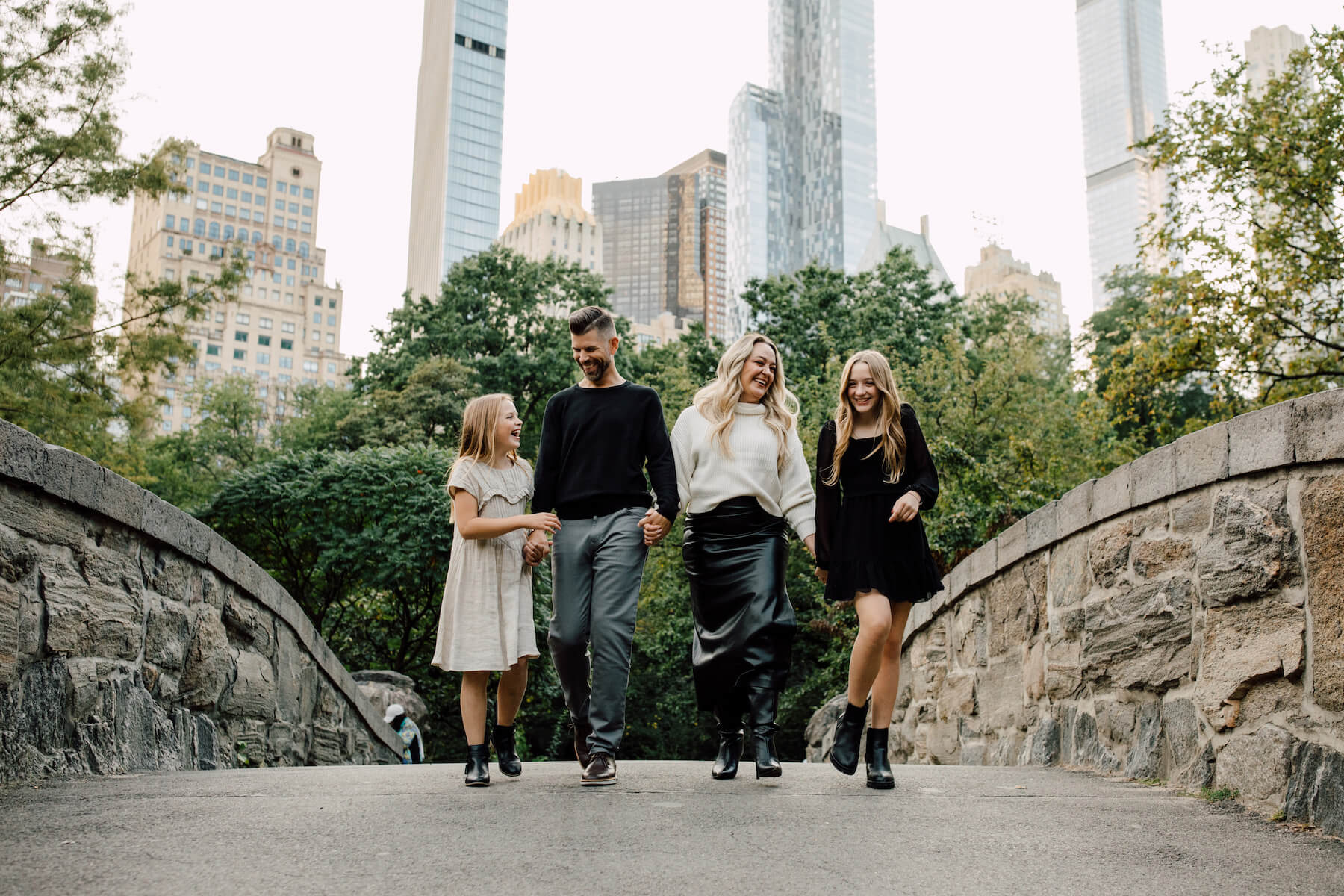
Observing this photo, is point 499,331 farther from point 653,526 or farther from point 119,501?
point 653,526

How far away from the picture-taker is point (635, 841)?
314cm

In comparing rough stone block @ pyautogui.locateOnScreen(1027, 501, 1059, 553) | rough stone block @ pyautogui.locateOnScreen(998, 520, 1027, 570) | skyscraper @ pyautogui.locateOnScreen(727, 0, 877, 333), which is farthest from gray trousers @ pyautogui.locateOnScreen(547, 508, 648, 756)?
skyscraper @ pyautogui.locateOnScreen(727, 0, 877, 333)

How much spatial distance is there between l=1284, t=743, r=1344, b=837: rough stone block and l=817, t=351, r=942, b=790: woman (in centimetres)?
145

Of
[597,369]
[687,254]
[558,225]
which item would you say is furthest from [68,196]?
[687,254]

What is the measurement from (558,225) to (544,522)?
489 feet

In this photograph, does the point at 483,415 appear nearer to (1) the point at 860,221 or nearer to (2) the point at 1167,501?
(2) the point at 1167,501

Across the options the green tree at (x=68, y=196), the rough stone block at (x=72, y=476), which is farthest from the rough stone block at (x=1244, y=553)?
the green tree at (x=68, y=196)

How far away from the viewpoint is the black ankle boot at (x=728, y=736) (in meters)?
4.82

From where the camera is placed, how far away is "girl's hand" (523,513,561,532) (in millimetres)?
4539

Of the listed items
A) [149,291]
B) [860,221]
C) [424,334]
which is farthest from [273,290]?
[149,291]

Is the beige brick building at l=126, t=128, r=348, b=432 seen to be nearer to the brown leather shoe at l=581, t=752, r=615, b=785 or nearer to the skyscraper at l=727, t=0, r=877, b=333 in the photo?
the skyscraper at l=727, t=0, r=877, b=333

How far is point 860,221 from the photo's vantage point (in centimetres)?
14812

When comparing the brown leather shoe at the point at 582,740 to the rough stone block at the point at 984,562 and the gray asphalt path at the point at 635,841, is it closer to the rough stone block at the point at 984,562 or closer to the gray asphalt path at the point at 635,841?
the gray asphalt path at the point at 635,841

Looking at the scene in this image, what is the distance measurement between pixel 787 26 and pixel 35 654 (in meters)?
168
